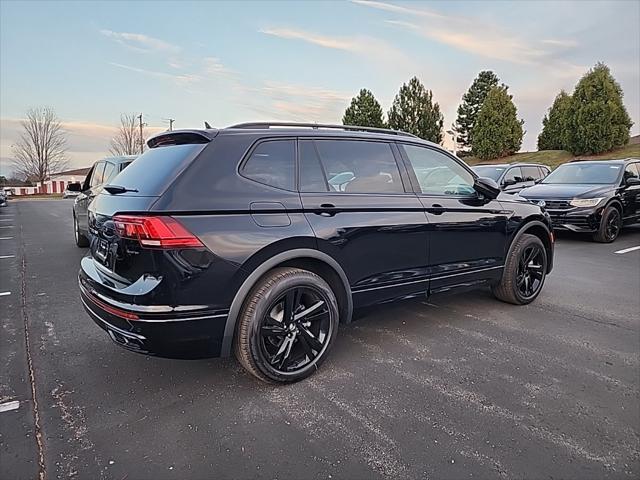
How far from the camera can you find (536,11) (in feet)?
36.3

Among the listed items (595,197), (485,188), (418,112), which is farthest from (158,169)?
(418,112)

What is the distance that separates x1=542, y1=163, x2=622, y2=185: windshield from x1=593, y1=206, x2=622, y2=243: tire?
73 cm

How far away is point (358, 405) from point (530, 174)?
11248mm

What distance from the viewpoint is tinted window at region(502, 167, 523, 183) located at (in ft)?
35.1

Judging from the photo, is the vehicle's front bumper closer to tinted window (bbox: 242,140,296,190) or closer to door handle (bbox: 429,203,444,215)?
door handle (bbox: 429,203,444,215)

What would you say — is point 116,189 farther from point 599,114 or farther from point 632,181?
point 599,114

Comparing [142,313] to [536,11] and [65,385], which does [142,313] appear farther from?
[536,11]

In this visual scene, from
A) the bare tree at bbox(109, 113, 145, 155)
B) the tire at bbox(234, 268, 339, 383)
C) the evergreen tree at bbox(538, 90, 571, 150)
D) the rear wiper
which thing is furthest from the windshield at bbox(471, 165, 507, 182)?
the bare tree at bbox(109, 113, 145, 155)

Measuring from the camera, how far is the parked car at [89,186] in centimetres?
653

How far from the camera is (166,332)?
7.66 ft

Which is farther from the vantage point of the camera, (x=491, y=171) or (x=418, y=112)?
(x=418, y=112)

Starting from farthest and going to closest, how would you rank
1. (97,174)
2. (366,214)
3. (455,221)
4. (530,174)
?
(530,174)
(97,174)
(455,221)
(366,214)

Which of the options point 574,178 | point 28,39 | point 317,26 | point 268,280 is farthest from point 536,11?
point 28,39

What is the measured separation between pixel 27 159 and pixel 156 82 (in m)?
44.0
